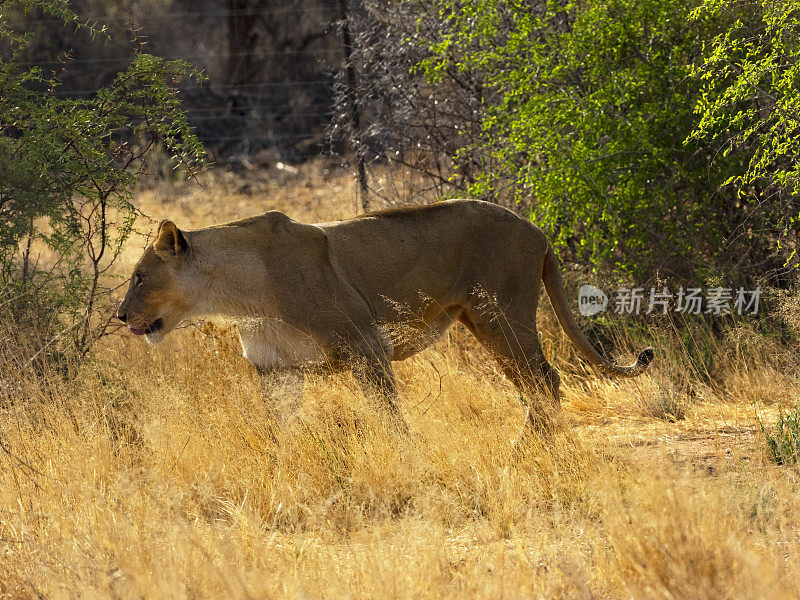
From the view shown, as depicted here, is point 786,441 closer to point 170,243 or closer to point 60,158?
point 170,243

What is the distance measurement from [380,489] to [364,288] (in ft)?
4.34

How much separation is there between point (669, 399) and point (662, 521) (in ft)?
10.6

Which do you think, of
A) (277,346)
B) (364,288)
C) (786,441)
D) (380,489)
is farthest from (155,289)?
(786,441)

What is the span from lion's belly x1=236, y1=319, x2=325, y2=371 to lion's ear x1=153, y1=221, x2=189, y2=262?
509 mm

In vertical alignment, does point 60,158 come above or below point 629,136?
above

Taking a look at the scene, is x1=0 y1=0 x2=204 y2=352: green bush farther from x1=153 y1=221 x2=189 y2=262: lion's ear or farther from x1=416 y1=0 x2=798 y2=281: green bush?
x1=416 y1=0 x2=798 y2=281: green bush

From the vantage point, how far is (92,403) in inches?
228

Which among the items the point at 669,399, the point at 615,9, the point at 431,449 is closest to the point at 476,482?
the point at 431,449

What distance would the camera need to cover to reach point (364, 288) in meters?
5.54

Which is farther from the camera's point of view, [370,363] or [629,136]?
[629,136]

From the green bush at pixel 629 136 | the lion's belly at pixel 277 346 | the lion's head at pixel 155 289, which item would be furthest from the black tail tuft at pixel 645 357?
the lion's head at pixel 155 289

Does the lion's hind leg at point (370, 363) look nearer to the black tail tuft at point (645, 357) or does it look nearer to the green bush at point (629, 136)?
the black tail tuft at point (645, 357)

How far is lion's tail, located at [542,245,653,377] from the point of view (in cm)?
564

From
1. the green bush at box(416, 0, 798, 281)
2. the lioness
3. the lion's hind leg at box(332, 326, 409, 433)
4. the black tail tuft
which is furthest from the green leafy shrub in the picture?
the green bush at box(416, 0, 798, 281)
